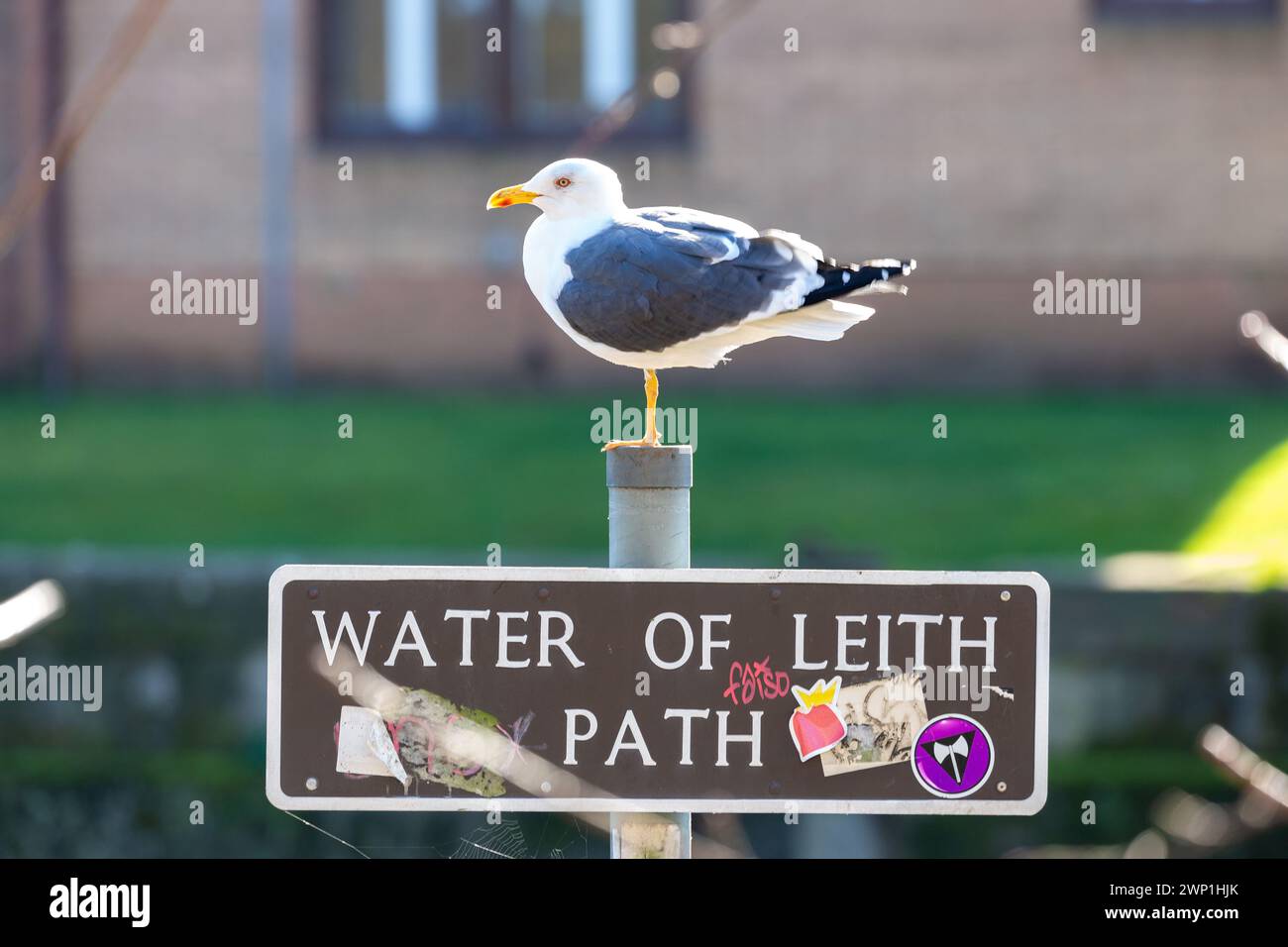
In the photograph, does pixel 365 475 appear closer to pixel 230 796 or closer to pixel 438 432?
pixel 438 432

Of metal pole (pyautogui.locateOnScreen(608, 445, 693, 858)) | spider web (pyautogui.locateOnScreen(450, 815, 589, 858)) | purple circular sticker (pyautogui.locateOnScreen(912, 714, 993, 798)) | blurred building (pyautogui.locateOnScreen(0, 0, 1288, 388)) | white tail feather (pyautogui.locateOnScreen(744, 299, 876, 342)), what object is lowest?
spider web (pyautogui.locateOnScreen(450, 815, 589, 858))

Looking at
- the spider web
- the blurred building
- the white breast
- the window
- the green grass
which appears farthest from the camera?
the window

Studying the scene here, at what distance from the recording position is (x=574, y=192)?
2873 millimetres

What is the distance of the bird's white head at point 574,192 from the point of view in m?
2.85

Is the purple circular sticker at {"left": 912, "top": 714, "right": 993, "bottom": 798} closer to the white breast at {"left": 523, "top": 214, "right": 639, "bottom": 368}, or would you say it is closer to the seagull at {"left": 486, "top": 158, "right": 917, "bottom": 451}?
the seagull at {"left": 486, "top": 158, "right": 917, "bottom": 451}

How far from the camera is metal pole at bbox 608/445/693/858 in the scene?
2178 mm

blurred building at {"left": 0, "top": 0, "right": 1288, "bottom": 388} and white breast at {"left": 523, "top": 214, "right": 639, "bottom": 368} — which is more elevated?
blurred building at {"left": 0, "top": 0, "right": 1288, "bottom": 388}

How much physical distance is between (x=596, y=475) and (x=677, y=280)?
6.27 m

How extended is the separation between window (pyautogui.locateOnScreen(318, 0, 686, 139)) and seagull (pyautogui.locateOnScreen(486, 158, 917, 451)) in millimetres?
9903

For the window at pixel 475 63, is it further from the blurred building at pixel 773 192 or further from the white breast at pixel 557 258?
the white breast at pixel 557 258

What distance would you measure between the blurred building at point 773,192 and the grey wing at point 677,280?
900cm

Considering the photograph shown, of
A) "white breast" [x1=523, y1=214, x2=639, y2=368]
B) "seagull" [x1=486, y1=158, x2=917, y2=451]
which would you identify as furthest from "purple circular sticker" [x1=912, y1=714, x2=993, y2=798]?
"white breast" [x1=523, y1=214, x2=639, y2=368]

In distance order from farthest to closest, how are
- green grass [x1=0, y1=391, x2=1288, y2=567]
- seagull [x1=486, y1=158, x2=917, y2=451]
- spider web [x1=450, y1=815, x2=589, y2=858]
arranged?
1. green grass [x1=0, y1=391, x2=1288, y2=567]
2. seagull [x1=486, y1=158, x2=917, y2=451]
3. spider web [x1=450, y1=815, x2=589, y2=858]
